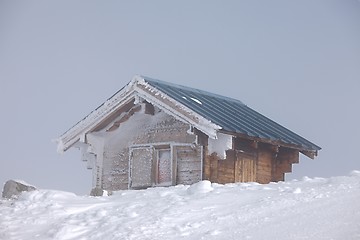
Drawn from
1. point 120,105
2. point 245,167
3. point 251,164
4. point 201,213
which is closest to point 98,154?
point 120,105

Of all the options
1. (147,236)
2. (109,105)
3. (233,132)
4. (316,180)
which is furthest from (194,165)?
(147,236)

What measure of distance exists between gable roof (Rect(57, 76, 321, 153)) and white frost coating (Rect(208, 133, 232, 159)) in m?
0.22

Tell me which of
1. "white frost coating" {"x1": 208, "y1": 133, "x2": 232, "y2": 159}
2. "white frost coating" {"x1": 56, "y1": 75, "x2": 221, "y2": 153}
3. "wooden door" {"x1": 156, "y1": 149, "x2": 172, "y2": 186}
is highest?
"white frost coating" {"x1": 56, "y1": 75, "x2": 221, "y2": 153}

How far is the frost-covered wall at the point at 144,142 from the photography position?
15633 millimetres

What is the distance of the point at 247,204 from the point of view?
9.13 meters

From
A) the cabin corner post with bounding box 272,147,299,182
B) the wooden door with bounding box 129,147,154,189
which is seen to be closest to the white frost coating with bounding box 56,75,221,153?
the wooden door with bounding box 129,147,154,189

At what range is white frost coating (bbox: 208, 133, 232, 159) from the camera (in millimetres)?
14465

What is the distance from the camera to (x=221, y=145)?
1459 centimetres

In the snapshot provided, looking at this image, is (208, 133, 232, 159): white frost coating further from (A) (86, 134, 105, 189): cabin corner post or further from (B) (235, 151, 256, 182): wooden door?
(A) (86, 134, 105, 189): cabin corner post

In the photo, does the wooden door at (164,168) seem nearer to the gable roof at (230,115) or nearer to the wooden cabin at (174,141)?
the wooden cabin at (174,141)

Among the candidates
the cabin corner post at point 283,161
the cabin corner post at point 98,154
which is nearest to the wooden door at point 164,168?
the cabin corner post at point 98,154

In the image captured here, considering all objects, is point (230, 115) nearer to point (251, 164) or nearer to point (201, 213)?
point (251, 164)

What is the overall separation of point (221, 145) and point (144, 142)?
8.84 ft

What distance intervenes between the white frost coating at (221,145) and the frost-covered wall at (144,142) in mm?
737
